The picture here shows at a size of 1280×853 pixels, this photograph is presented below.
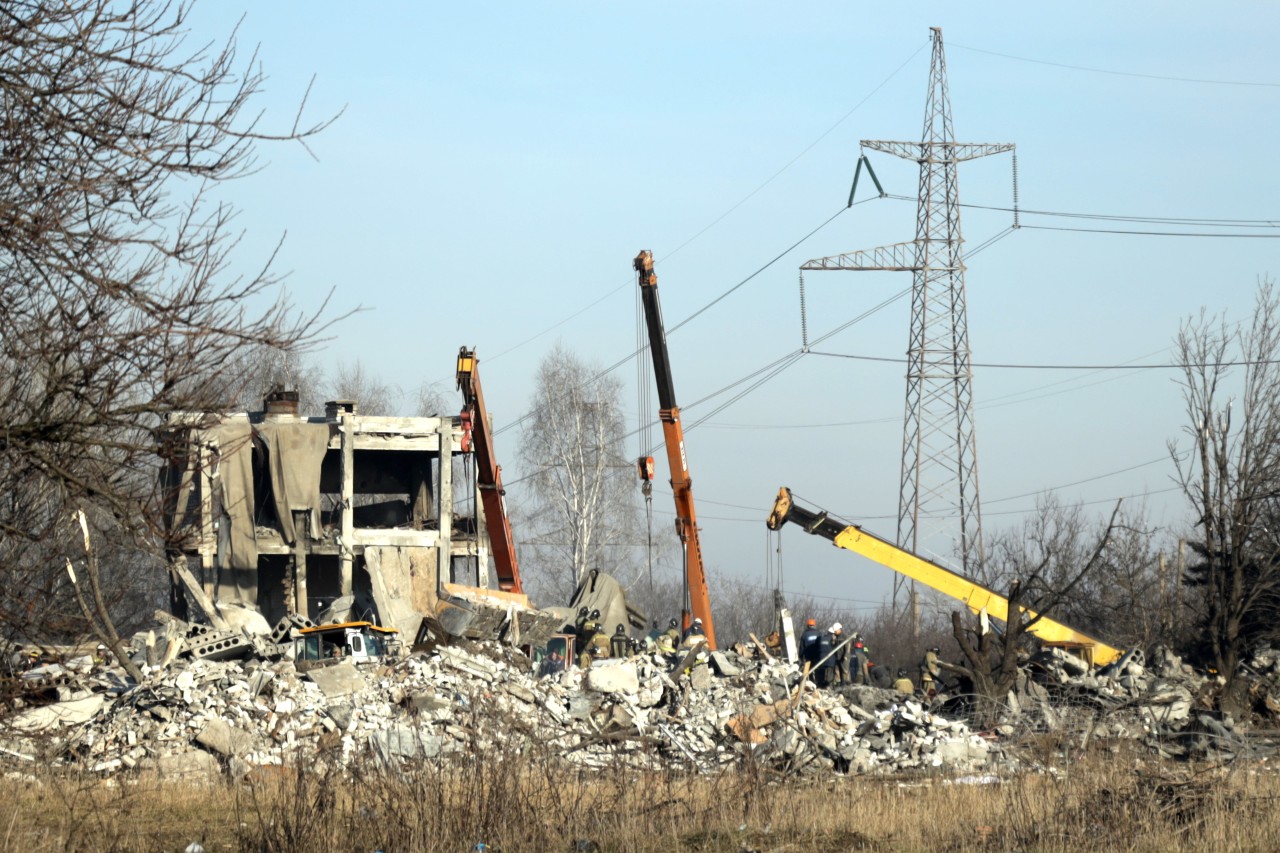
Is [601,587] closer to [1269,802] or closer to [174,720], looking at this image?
[174,720]

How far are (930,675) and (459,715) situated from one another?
10.2m

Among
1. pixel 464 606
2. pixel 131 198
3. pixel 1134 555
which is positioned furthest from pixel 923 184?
pixel 131 198

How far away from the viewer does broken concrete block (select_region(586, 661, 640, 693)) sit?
20656 millimetres

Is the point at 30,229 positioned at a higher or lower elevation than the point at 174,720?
higher

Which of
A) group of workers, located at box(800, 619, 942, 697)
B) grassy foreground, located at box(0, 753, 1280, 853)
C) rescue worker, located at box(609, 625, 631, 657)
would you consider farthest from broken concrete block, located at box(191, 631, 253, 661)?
group of workers, located at box(800, 619, 942, 697)

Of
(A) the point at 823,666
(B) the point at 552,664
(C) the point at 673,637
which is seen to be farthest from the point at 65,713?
(A) the point at 823,666

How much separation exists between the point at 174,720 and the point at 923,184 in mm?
24593

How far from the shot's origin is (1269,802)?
33.1 feet

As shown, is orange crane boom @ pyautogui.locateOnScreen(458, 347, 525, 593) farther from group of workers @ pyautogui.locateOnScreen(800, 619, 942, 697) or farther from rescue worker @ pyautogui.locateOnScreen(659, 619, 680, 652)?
group of workers @ pyautogui.locateOnScreen(800, 619, 942, 697)

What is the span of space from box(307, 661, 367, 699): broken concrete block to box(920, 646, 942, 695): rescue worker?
9.92m

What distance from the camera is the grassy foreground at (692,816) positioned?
9.03 m

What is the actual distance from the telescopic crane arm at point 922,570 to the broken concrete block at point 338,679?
9546 mm

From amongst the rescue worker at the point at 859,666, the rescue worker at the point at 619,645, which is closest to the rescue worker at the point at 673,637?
the rescue worker at the point at 619,645

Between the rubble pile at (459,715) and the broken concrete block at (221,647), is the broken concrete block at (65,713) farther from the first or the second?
the broken concrete block at (221,647)
